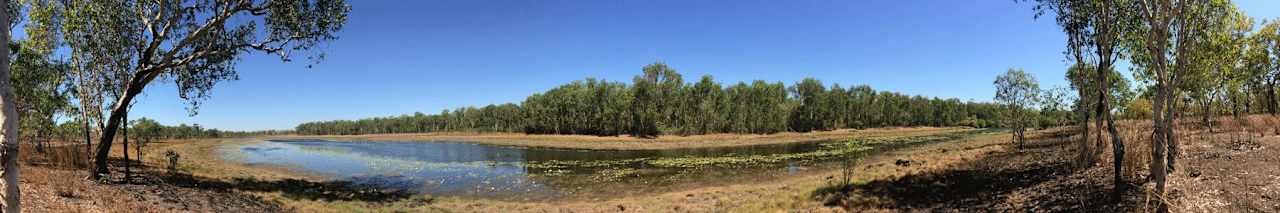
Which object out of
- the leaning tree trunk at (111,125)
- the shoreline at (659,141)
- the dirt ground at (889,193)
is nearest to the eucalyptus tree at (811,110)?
the shoreline at (659,141)

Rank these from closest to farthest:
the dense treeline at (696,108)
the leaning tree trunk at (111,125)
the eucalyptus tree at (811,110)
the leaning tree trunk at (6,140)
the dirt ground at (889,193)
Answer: the leaning tree trunk at (6,140) < the dirt ground at (889,193) < the leaning tree trunk at (111,125) < the dense treeline at (696,108) < the eucalyptus tree at (811,110)

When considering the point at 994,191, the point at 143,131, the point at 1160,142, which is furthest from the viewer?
the point at 143,131

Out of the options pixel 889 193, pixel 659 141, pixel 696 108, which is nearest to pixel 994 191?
pixel 889 193

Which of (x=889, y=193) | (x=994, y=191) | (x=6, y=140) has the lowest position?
(x=889, y=193)

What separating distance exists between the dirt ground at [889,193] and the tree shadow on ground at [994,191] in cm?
3

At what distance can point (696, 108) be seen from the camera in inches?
3610

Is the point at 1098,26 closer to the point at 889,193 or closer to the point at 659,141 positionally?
the point at 889,193

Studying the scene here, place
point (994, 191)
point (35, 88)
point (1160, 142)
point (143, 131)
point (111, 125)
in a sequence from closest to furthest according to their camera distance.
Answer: point (1160, 142), point (994, 191), point (111, 125), point (35, 88), point (143, 131)

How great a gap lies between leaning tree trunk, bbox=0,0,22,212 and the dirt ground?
806 centimetres

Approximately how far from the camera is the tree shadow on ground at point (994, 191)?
10.6 metres

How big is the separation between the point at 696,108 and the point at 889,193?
252 ft

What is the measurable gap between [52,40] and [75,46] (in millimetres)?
5885

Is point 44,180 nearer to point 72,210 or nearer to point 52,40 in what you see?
point 72,210

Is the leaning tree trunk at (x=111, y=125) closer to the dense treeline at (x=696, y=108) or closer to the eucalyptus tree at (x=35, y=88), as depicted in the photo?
the eucalyptus tree at (x=35, y=88)
